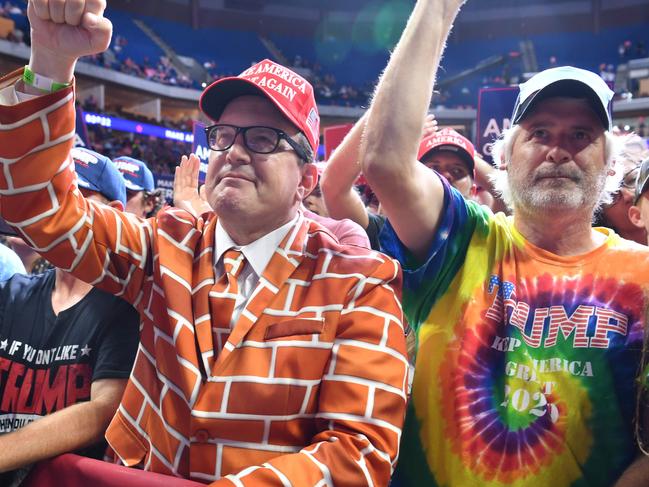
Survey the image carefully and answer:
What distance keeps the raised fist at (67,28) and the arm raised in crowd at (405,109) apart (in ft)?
1.99

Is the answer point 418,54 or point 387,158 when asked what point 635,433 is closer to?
point 387,158

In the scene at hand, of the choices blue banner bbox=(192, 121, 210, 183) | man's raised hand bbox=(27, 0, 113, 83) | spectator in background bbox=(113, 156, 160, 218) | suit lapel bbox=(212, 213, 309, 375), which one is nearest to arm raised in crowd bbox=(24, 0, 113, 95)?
man's raised hand bbox=(27, 0, 113, 83)

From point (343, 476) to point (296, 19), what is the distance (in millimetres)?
26139

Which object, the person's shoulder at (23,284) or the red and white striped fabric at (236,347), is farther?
the person's shoulder at (23,284)

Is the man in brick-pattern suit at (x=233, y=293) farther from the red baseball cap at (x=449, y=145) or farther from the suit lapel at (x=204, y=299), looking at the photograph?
the red baseball cap at (x=449, y=145)

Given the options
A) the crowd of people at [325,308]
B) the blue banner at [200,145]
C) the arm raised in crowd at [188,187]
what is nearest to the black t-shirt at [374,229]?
the arm raised in crowd at [188,187]

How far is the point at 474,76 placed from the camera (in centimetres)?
2577

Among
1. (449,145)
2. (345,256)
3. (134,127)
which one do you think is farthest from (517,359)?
(134,127)

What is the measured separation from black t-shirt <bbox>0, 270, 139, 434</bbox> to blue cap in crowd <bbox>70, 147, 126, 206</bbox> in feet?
1.54

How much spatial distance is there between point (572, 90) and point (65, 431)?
151 cm

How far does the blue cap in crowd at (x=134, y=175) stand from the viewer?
3781 mm

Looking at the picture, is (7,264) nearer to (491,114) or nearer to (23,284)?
(23,284)

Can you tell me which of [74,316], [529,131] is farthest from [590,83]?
[74,316]

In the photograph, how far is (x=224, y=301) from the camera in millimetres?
1367
